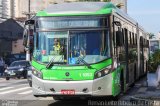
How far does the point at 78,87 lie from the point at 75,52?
3.34 ft

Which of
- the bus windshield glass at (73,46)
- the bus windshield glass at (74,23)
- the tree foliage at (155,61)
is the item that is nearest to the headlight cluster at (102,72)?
the bus windshield glass at (73,46)

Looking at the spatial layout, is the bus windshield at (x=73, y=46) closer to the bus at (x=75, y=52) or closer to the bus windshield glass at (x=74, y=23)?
the bus at (x=75, y=52)

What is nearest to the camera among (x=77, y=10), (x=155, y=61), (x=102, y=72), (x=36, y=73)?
(x=102, y=72)

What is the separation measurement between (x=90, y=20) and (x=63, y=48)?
116cm

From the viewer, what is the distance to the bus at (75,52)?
12.2 metres

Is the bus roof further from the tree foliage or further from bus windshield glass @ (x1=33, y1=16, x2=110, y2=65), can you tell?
the tree foliage

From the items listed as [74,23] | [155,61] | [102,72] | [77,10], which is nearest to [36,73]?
[74,23]

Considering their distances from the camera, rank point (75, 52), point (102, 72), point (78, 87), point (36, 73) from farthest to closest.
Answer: point (36, 73), point (75, 52), point (102, 72), point (78, 87)

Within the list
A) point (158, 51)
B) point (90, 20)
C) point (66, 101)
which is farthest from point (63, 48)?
point (158, 51)

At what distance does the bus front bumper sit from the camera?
12148mm

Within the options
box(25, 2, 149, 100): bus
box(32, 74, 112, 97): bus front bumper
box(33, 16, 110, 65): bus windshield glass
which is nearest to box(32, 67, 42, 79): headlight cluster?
box(25, 2, 149, 100): bus

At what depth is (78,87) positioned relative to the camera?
12.2m

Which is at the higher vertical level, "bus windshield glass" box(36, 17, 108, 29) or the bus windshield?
"bus windshield glass" box(36, 17, 108, 29)

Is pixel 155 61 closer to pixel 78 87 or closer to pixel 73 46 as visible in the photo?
pixel 73 46
